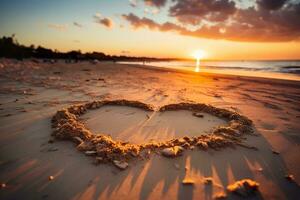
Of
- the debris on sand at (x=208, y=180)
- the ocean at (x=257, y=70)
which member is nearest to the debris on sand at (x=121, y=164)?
the debris on sand at (x=208, y=180)

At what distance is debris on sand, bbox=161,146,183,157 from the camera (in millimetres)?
2533

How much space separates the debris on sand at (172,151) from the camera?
2533 millimetres

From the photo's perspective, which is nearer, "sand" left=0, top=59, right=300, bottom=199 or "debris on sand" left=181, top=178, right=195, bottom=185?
"sand" left=0, top=59, right=300, bottom=199

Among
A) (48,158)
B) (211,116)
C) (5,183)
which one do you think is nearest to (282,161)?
(211,116)

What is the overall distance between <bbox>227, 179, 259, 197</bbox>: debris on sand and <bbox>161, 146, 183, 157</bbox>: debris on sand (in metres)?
0.79

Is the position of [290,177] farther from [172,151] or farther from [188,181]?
[172,151]

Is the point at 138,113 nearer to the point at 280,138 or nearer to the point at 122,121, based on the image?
the point at 122,121

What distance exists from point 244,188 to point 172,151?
965 millimetres

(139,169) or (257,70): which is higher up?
(257,70)

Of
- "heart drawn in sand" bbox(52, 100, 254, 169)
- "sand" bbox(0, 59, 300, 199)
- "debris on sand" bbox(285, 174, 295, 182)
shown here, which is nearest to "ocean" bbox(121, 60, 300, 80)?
"heart drawn in sand" bbox(52, 100, 254, 169)

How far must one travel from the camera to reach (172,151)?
2.57 metres

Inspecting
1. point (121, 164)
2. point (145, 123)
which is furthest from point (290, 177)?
point (145, 123)

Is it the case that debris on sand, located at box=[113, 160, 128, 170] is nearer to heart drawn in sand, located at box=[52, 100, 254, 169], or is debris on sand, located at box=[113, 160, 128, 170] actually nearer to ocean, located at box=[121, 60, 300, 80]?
heart drawn in sand, located at box=[52, 100, 254, 169]

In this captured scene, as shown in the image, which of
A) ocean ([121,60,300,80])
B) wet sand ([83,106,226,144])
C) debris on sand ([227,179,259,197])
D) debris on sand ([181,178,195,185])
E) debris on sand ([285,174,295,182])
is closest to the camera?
debris on sand ([227,179,259,197])
